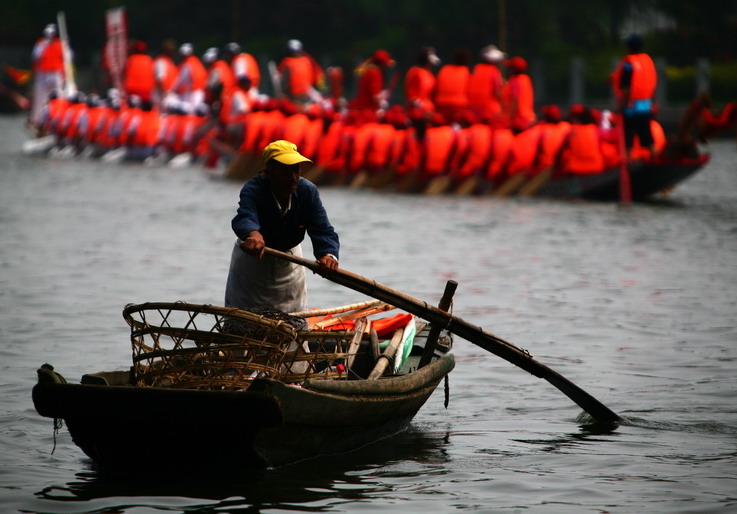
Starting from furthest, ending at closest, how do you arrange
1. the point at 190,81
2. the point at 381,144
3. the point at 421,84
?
the point at 190,81, the point at 421,84, the point at 381,144

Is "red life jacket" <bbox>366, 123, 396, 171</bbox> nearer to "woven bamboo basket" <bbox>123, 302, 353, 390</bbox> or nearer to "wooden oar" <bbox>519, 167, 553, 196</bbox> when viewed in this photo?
"wooden oar" <bbox>519, 167, 553, 196</bbox>

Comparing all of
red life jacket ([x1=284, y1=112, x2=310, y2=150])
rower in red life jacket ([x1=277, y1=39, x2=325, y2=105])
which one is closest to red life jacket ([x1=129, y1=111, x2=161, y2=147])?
rower in red life jacket ([x1=277, y1=39, x2=325, y2=105])

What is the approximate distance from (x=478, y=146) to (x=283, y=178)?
15073 mm

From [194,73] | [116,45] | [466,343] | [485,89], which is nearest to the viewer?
[466,343]

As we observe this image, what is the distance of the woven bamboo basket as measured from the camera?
7.45 m

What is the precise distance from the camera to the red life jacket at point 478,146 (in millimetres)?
22891

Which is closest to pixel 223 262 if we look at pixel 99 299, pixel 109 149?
pixel 99 299

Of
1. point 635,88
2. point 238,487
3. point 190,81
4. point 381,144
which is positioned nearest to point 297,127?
point 381,144

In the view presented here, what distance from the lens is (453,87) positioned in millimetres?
24594

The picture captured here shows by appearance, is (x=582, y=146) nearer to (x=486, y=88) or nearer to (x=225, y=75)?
→ (x=486, y=88)

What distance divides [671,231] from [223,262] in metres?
6.02

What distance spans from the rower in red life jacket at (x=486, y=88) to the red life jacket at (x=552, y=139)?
2236 millimetres

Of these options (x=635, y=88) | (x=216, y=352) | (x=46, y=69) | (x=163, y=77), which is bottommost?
A: (x=216, y=352)

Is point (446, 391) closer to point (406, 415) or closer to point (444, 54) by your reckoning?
point (406, 415)
